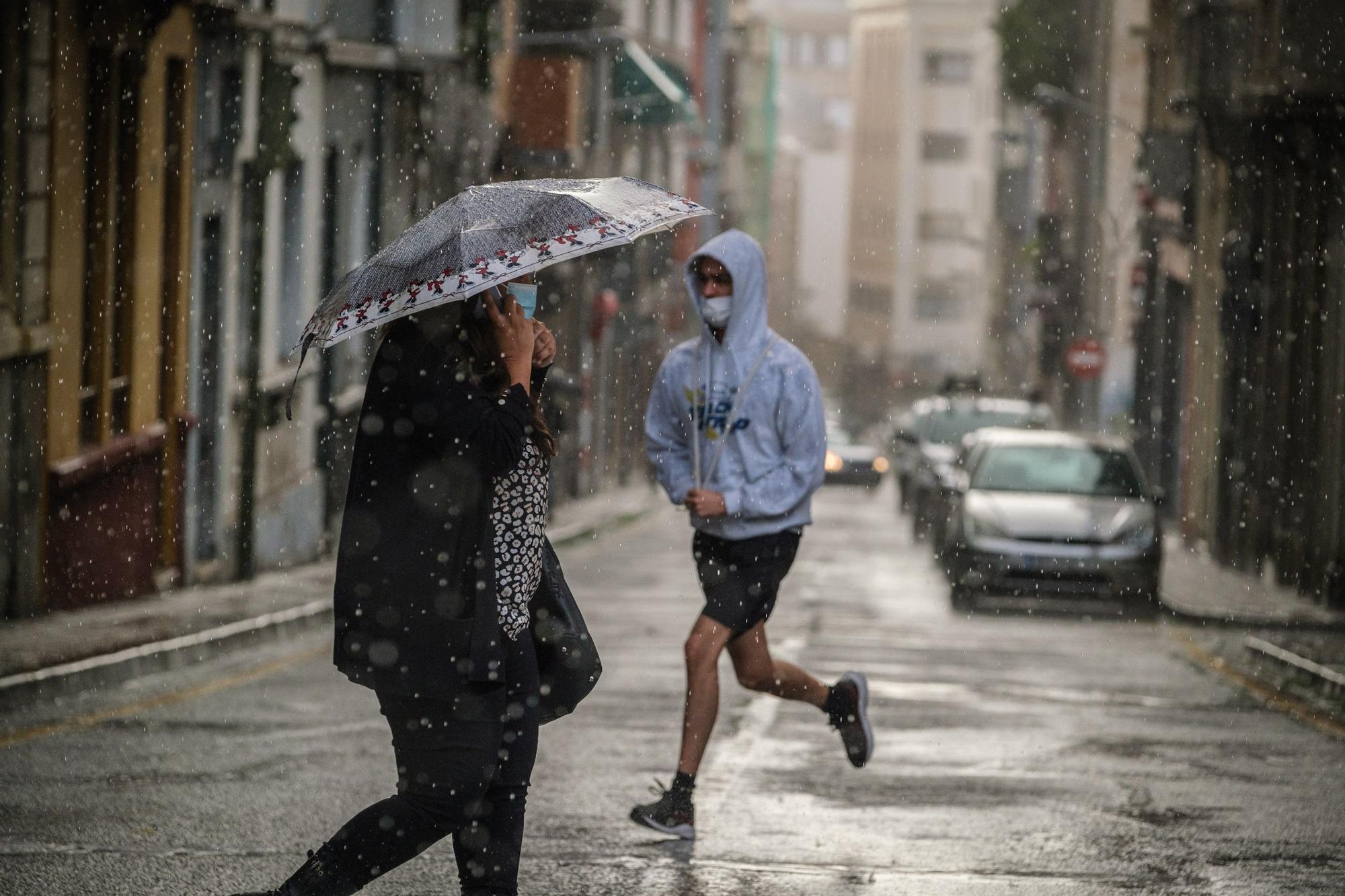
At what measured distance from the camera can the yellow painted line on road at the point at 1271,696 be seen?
9.88 metres

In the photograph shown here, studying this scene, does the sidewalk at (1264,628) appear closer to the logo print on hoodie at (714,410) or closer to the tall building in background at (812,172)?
the logo print on hoodie at (714,410)

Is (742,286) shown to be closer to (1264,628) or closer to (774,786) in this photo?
(774,786)

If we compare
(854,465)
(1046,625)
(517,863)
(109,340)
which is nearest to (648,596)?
(1046,625)

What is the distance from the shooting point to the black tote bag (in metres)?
4.82

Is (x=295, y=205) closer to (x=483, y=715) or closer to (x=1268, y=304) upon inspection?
(x=1268, y=304)

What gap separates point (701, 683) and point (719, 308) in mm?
1165

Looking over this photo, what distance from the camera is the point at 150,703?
32.4 feet

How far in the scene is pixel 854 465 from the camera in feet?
163

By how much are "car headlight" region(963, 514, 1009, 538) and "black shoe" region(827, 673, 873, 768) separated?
1007cm

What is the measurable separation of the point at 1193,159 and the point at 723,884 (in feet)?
75.5

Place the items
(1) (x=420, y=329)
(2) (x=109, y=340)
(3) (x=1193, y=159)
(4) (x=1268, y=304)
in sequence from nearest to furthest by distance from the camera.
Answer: (1) (x=420, y=329) < (2) (x=109, y=340) < (4) (x=1268, y=304) < (3) (x=1193, y=159)

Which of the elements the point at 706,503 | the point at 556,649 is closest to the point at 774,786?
the point at 706,503

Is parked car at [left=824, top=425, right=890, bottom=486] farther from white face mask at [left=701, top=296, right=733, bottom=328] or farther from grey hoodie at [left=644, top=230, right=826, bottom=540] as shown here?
white face mask at [left=701, top=296, right=733, bottom=328]

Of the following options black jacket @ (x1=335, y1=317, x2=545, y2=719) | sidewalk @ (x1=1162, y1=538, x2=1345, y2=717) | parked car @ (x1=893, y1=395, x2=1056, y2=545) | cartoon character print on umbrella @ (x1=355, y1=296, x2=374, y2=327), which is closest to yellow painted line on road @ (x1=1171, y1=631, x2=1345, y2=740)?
sidewalk @ (x1=1162, y1=538, x2=1345, y2=717)
